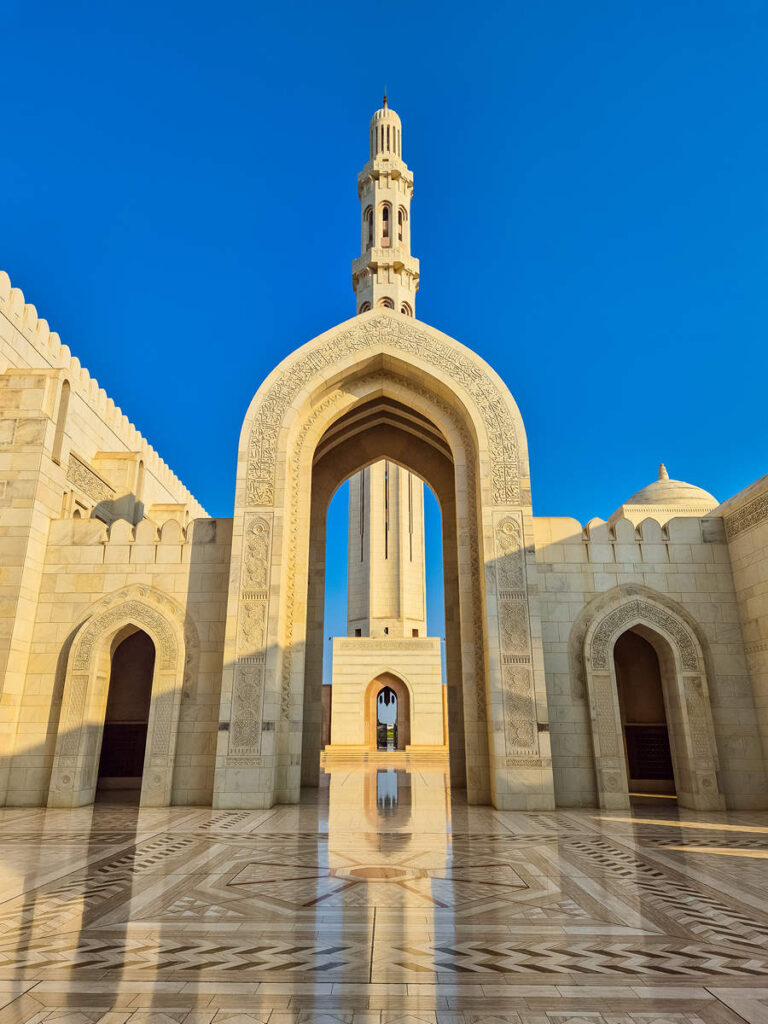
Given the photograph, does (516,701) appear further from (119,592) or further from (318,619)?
(119,592)

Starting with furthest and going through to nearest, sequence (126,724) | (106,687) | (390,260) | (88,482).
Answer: (390,260) < (88,482) < (126,724) < (106,687)

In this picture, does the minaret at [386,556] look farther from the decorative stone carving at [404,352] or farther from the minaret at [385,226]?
the decorative stone carving at [404,352]

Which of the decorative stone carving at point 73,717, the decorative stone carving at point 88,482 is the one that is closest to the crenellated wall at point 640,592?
the decorative stone carving at point 73,717

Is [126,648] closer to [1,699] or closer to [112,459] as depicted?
[1,699]

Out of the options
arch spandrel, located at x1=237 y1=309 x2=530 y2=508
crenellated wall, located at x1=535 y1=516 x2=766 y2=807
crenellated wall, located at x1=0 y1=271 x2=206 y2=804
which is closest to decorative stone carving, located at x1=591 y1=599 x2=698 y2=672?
crenellated wall, located at x1=535 y1=516 x2=766 y2=807

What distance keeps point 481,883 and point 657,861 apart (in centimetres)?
206

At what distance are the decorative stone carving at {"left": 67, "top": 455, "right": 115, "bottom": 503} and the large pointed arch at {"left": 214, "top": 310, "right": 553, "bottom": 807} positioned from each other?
146 inches

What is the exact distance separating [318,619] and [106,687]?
411 cm

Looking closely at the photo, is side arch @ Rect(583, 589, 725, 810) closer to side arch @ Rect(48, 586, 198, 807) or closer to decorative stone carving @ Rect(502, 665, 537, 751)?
decorative stone carving @ Rect(502, 665, 537, 751)

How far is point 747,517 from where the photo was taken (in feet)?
34.6

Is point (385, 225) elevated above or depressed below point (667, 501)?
above

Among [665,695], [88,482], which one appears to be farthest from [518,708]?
[88,482]

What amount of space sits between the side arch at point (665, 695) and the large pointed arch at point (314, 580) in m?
1.04

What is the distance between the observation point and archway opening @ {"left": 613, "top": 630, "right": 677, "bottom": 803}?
40.9 feet
